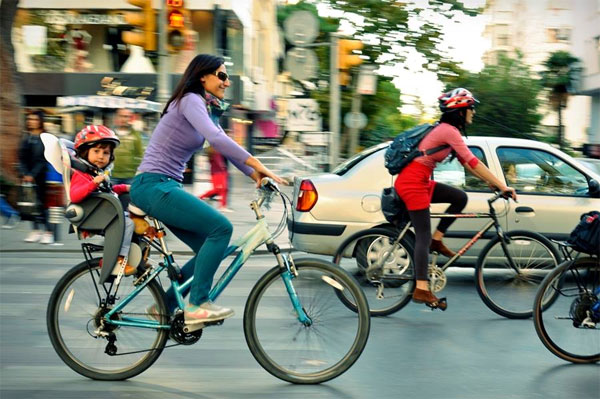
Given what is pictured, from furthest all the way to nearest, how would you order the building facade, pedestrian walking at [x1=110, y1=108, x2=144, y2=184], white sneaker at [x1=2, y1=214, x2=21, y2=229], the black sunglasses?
the building facade, white sneaker at [x1=2, y1=214, x2=21, y2=229], pedestrian walking at [x1=110, y1=108, x2=144, y2=184], the black sunglasses

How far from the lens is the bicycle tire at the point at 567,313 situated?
18.1ft

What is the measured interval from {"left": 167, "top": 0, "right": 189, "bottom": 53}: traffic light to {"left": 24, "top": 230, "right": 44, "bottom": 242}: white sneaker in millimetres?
3433

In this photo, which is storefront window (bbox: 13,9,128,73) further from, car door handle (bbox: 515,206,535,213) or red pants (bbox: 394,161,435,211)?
red pants (bbox: 394,161,435,211)

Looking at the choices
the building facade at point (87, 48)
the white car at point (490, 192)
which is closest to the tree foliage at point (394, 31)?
the building facade at point (87, 48)

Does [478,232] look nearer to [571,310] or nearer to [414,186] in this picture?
[414,186]

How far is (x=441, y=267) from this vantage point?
23.4 feet

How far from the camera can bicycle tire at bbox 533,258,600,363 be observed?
5.52m

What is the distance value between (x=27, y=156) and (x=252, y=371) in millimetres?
8000

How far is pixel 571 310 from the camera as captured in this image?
18.3ft

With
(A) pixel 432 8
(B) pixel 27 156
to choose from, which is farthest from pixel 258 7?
(B) pixel 27 156

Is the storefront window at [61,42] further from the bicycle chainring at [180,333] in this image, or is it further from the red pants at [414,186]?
the bicycle chainring at [180,333]

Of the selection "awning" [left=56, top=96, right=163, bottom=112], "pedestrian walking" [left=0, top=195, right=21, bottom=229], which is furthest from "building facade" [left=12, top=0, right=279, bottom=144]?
"pedestrian walking" [left=0, top=195, right=21, bottom=229]

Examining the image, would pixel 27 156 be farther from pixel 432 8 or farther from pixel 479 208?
pixel 432 8

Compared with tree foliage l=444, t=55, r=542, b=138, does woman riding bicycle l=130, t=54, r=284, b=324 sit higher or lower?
higher
